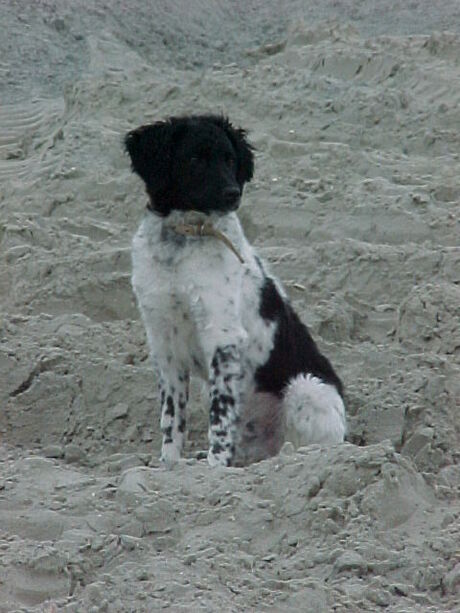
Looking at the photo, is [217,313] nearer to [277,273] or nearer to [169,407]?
[169,407]

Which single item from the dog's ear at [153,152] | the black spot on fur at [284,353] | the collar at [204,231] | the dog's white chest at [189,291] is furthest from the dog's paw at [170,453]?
the dog's ear at [153,152]

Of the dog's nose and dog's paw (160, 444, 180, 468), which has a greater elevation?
the dog's nose

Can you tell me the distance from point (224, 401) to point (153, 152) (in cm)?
136

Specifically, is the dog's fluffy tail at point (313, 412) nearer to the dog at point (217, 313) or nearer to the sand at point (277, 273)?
the dog at point (217, 313)

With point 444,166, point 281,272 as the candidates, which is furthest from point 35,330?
point 444,166

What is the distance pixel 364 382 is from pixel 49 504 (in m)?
3.03

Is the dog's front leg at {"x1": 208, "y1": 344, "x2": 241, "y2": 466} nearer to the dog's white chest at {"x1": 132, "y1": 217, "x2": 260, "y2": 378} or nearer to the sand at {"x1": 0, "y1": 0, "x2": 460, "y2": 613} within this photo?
the dog's white chest at {"x1": 132, "y1": 217, "x2": 260, "y2": 378}

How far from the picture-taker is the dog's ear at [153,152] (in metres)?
8.45

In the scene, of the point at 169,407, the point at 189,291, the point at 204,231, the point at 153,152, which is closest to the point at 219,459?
the point at 169,407

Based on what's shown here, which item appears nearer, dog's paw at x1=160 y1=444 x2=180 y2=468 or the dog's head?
the dog's head

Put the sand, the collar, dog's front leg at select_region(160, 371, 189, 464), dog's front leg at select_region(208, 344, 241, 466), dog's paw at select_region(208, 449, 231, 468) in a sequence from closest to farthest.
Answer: the sand → dog's paw at select_region(208, 449, 231, 468) → dog's front leg at select_region(208, 344, 241, 466) → the collar → dog's front leg at select_region(160, 371, 189, 464)

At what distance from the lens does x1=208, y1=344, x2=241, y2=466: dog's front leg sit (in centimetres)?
829

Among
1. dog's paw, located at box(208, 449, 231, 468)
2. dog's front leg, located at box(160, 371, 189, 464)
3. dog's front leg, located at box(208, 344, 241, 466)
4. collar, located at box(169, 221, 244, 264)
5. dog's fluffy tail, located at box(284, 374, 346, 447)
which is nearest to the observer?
dog's paw, located at box(208, 449, 231, 468)

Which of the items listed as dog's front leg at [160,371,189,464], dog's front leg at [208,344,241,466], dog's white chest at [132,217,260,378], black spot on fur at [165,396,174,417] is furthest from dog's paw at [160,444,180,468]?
dog's white chest at [132,217,260,378]
